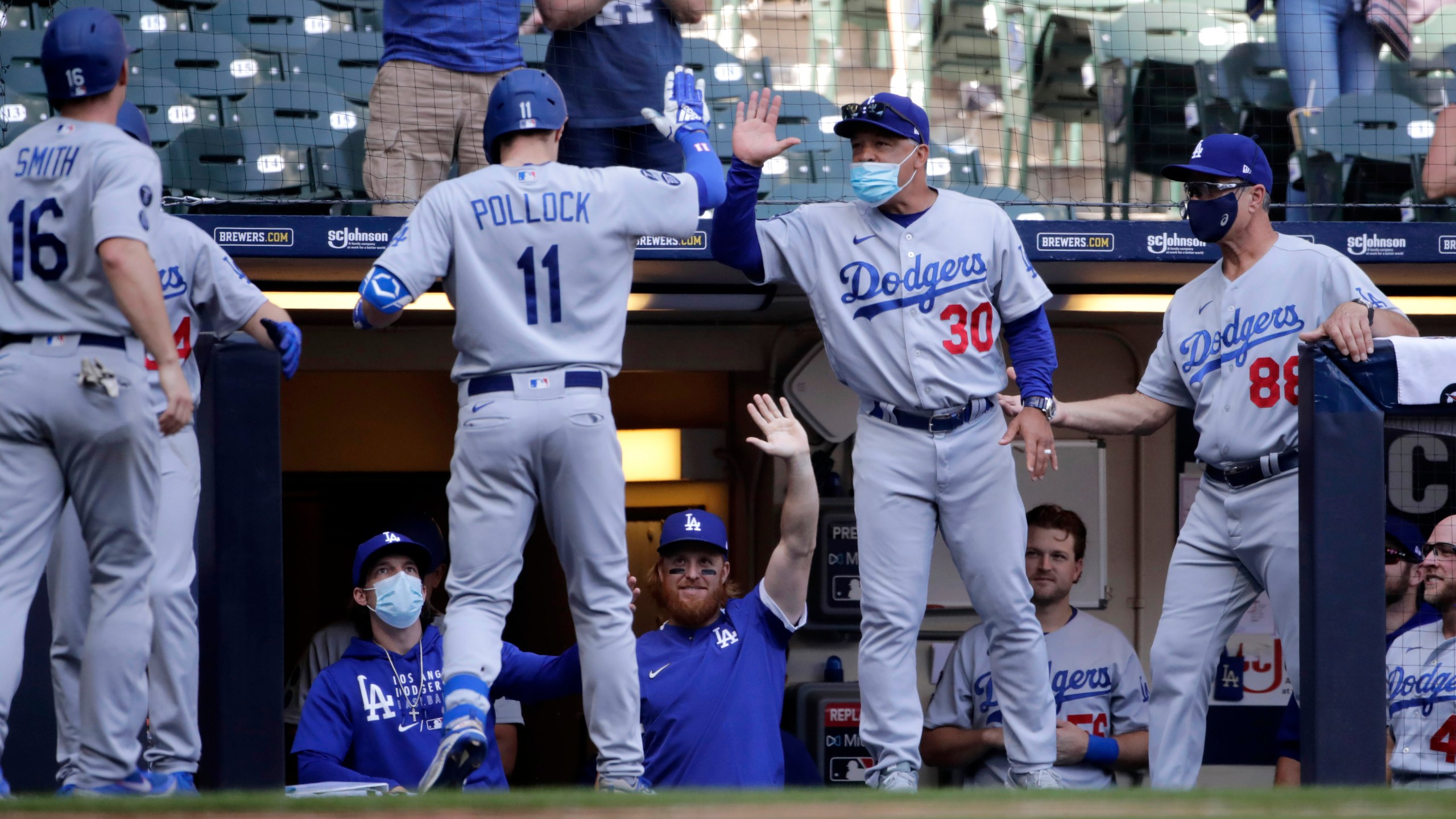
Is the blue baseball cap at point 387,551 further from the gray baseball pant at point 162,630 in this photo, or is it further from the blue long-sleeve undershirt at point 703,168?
the blue long-sleeve undershirt at point 703,168

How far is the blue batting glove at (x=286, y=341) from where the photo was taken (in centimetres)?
386

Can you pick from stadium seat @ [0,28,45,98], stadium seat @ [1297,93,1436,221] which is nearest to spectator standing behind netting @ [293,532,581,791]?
stadium seat @ [0,28,45,98]

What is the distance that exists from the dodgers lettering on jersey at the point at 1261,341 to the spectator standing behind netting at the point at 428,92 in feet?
8.63

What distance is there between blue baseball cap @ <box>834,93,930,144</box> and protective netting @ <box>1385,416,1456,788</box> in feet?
4.93

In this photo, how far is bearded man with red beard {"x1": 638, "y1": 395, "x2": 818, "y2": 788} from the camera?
480 centimetres

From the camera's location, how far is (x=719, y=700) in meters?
4.88

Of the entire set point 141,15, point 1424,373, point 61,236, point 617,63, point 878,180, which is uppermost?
point 141,15

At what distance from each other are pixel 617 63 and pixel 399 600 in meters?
2.09

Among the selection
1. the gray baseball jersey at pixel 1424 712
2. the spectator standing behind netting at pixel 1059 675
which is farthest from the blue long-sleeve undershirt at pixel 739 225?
the gray baseball jersey at pixel 1424 712

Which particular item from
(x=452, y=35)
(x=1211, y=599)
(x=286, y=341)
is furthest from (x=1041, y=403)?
(x=452, y=35)

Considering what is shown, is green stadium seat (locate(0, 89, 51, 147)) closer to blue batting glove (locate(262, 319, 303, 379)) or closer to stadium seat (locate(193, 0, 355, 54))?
stadium seat (locate(193, 0, 355, 54))

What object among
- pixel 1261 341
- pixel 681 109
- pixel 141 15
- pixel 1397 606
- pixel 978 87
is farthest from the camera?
pixel 978 87

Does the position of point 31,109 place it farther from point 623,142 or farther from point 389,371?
point 623,142

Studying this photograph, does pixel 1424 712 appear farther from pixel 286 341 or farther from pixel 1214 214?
pixel 286 341
